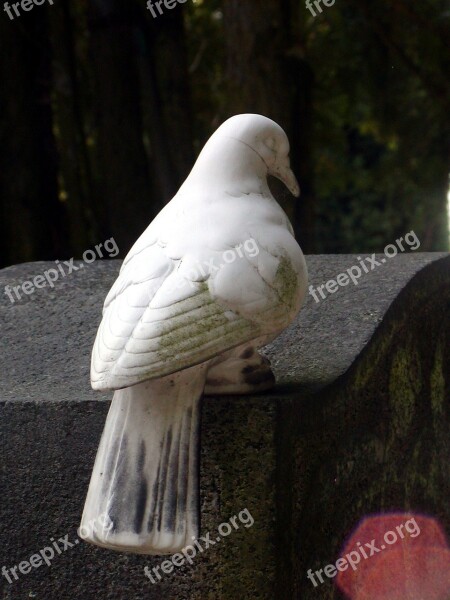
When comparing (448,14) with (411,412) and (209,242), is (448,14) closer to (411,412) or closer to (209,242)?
(411,412)

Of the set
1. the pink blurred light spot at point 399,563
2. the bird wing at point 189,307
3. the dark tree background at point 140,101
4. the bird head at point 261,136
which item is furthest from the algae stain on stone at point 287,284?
the dark tree background at point 140,101

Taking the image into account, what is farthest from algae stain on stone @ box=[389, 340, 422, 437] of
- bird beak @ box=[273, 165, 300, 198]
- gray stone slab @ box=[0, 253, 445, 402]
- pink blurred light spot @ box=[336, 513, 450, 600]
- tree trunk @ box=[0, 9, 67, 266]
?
tree trunk @ box=[0, 9, 67, 266]

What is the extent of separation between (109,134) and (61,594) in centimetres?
520

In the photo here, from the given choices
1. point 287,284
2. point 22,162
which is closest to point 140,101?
point 22,162

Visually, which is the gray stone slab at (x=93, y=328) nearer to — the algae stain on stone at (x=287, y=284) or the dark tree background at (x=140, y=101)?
the algae stain on stone at (x=287, y=284)

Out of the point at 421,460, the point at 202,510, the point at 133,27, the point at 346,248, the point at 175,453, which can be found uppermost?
the point at 133,27

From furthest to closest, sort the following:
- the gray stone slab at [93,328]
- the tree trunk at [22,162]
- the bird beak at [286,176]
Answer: the tree trunk at [22,162] → the gray stone slab at [93,328] → the bird beak at [286,176]

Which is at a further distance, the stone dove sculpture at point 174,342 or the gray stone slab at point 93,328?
the gray stone slab at point 93,328

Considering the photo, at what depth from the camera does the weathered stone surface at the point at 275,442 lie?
113 inches

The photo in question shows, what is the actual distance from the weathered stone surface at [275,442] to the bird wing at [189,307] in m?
0.32

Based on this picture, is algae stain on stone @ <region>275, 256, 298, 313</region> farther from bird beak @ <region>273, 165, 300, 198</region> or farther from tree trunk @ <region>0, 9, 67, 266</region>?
tree trunk @ <region>0, 9, 67, 266</region>

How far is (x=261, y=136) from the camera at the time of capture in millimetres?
2979

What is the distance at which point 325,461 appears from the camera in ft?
10.5

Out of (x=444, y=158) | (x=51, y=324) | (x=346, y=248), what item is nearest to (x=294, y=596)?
(x=51, y=324)
